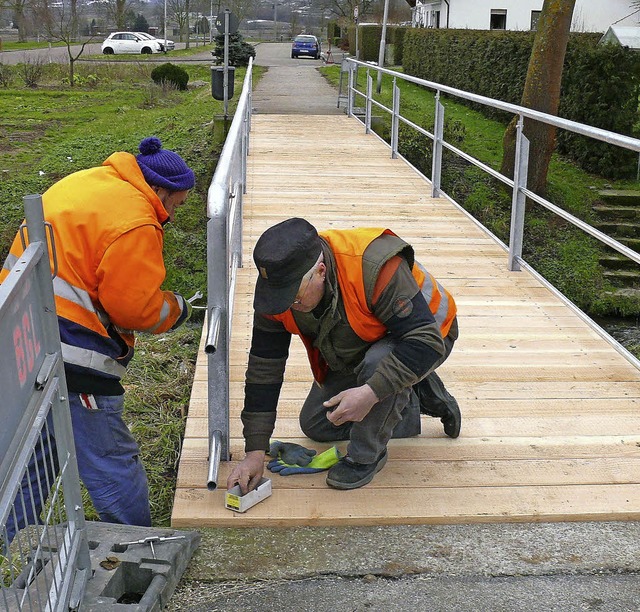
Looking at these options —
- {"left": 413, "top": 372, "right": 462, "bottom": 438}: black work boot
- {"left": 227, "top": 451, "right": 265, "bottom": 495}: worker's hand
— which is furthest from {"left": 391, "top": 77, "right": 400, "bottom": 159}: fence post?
{"left": 227, "top": 451, "right": 265, "bottom": 495}: worker's hand

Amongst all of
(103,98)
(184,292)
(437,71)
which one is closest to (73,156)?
(184,292)

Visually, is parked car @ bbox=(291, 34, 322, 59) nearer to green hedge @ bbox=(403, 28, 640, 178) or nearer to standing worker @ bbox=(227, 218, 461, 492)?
green hedge @ bbox=(403, 28, 640, 178)

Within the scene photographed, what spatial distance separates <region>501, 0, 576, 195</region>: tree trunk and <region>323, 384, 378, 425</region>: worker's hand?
29.8 ft

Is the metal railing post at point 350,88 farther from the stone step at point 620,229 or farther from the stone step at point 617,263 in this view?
the stone step at point 617,263

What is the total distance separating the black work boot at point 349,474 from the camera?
3240 mm

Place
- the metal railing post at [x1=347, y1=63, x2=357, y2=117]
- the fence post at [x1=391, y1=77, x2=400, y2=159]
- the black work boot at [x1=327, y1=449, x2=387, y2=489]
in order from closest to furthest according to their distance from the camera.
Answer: the black work boot at [x1=327, y1=449, x2=387, y2=489]
the fence post at [x1=391, y1=77, x2=400, y2=159]
the metal railing post at [x1=347, y1=63, x2=357, y2=117]

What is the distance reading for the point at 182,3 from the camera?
198ft

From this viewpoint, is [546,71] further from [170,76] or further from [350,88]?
[170,76]

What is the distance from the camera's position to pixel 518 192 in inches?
233

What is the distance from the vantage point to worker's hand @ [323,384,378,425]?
288 cm

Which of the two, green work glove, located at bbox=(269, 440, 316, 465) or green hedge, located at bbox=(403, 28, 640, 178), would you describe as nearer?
green work glove, located at bbox=(269, 440, 316, 465)

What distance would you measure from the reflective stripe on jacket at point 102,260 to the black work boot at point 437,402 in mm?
1110

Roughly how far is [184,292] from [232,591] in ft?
20.4

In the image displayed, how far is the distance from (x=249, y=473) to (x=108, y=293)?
0.78m
